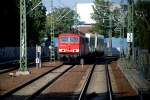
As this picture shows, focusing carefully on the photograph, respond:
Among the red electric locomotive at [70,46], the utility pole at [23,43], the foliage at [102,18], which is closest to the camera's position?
the utility pole at [23,43]

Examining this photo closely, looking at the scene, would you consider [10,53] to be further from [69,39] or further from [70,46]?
[70,46]

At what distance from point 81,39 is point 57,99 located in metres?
30.1

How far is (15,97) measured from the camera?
56.9ft

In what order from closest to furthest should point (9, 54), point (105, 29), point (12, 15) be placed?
point (12, 15) < point (9, 54) < point (105, 29)

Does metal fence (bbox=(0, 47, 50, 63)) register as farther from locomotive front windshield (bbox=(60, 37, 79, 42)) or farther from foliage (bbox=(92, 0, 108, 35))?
foliage (bbox=(92, 0, 108, 35))

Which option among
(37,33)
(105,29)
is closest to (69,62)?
(37,33)

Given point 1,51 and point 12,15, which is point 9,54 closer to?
point 1,51

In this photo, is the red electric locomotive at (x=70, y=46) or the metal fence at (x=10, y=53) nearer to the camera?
the red electric locomotive at (x=70, y=46)

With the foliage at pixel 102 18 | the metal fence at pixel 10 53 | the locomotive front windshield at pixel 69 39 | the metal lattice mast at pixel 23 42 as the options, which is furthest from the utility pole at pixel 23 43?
the foliage at pixel 102 18

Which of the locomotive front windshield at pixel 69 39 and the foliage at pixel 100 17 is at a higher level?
the foliage at pixel 100 17

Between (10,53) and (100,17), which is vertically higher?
(100,17)

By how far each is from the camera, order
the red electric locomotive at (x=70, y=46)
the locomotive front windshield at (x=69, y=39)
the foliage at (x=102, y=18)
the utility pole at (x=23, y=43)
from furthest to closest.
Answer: the foliage at (x=102, y=18) → the locomotive front windshield at (x=69, y=39) → the red electric locomotive at (x=70, y=46) → the utility pole at (x=23, y=43)

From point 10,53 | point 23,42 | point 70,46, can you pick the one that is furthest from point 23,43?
point 10,53

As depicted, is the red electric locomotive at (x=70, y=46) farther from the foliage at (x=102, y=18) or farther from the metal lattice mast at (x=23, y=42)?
the foliage at (x=102, y=18)
